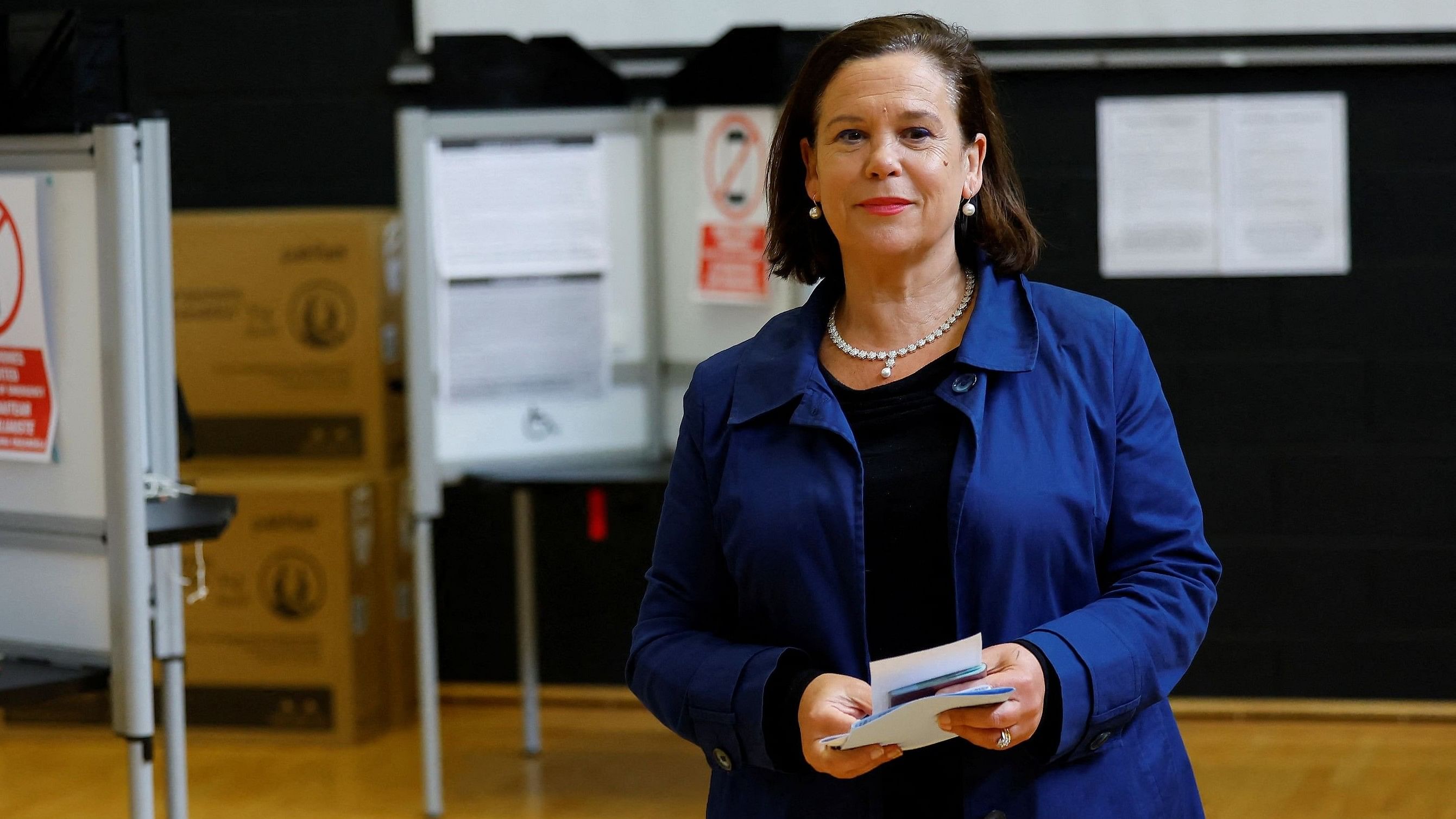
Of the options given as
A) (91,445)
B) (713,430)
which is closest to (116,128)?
(91,445)

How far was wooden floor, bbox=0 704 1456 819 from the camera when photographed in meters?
3.26

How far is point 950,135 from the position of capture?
53.4 inches

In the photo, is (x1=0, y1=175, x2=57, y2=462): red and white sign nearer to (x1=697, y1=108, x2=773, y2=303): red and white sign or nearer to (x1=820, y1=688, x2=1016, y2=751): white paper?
(x1=820, y1=688, x2=1016, y2=751): white paper

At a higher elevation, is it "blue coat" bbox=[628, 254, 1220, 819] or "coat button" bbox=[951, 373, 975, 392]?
"coat button" bbox=[951, 373, 975, 392]

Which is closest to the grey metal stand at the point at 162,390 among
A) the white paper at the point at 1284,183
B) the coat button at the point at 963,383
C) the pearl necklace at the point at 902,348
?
the pearl necklace at the point at 902,348

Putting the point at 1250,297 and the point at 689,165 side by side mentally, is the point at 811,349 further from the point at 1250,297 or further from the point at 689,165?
the point at 1250,297

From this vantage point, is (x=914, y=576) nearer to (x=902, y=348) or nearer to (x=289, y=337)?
(x=902, y=348)

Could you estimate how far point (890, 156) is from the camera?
1310 mm

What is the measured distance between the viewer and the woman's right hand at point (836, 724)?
121 centimetres

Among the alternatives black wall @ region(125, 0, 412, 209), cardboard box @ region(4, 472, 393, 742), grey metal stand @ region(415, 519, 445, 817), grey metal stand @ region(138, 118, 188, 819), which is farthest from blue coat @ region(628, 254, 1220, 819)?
black wall @ region(125, 0, 412, 209)

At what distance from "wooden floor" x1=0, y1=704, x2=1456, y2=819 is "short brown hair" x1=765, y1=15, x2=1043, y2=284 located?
2.01m

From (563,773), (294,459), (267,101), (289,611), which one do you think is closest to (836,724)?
(563,773)

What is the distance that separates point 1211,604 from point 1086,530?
0.15m

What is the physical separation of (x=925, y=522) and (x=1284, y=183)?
2.77 metres
